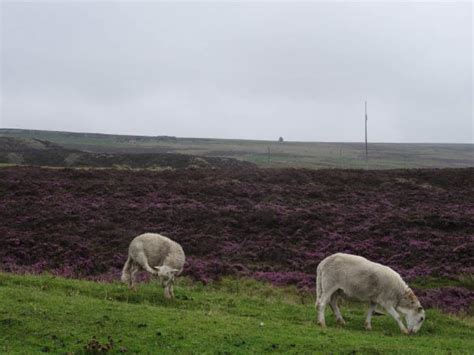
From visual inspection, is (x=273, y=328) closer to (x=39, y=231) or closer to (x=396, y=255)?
(x=396, y=255)

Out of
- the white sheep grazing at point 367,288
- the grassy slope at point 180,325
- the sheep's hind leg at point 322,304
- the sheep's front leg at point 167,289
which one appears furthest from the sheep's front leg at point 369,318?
the sheep's front leg at point 167,289

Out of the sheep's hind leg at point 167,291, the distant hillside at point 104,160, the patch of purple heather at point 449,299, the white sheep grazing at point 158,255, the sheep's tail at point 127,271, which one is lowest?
the patch of purple heather at point 449,299

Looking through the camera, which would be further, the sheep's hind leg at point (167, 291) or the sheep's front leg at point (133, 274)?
the sheep's front leg at point (133, 274)

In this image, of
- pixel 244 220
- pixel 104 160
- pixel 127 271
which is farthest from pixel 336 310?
pixel 104 160

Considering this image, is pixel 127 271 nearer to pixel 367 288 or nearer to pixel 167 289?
pixel 167 289

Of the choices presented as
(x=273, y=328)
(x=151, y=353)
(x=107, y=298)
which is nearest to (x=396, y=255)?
(x=273, y=328)

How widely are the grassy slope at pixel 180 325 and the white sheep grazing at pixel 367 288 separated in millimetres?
560

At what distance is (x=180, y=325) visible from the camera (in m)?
13.1

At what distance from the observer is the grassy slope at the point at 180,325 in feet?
39.1

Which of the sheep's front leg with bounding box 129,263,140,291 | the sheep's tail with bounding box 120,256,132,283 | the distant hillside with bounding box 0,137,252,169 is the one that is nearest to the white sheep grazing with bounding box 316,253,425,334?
the sheep's front leg with bounding box 129,263,140,291

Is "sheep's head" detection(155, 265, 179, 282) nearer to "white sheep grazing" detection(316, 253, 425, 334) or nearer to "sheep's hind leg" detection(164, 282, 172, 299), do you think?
"sheep's hind leg" detection(164, 282, 172, 299)

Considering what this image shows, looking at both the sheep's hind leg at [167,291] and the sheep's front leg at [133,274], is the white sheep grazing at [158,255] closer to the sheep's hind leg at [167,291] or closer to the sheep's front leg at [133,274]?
the sheep's hind leg at [167,291]

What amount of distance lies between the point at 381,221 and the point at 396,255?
19.2ft

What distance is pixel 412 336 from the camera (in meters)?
14.7
